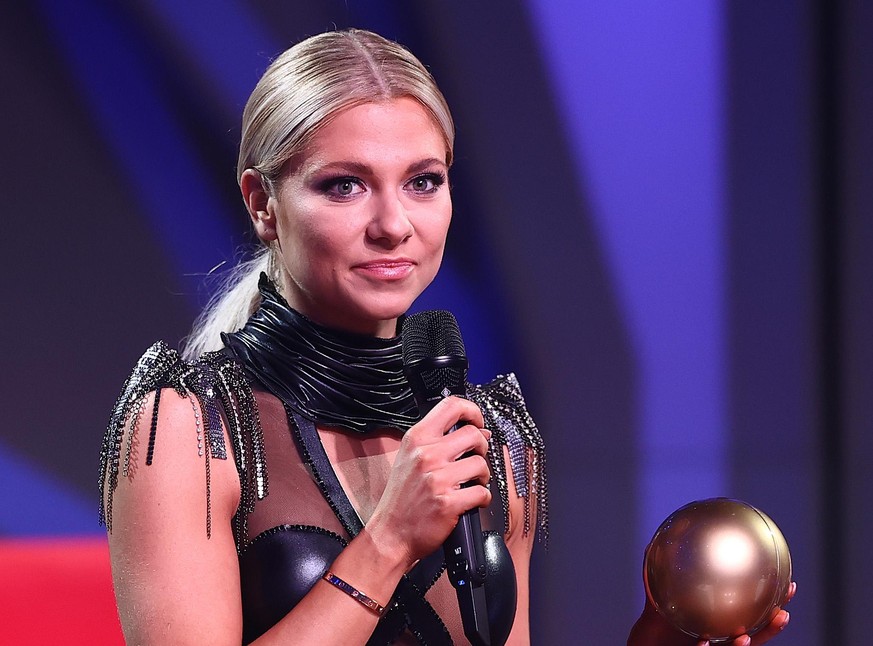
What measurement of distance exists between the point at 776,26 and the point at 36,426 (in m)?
1.59

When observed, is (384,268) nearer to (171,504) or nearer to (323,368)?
(323,368)

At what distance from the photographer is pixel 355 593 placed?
111 centimetres

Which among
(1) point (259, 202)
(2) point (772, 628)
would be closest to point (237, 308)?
(1) point (259, 202)

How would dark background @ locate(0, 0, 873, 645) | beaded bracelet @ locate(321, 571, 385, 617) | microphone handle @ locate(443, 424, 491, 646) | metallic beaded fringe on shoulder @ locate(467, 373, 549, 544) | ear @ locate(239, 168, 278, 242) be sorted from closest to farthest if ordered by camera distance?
microphone handle @ locate(443, 424, 491, 646) → beaded bracelet @ locate(321, 571, 385, 617) → ear @ locate(239, 168, 278, 242) → metallic beaded fringe on shoulder @ locate(467, 373, 549, 544) → dark background @ locate(0, 0, 873, 645)

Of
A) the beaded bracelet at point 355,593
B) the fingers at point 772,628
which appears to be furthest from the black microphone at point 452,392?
the fingers at point 772,628

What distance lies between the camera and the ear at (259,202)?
54.0 inches

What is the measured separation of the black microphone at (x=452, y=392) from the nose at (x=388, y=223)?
0.47 feet

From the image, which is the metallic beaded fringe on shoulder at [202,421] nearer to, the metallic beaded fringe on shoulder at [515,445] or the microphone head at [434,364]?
the microphone head at [434,364]

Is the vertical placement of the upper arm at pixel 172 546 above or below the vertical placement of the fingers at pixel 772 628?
above

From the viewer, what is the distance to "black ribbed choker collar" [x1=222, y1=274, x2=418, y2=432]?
1.35 m

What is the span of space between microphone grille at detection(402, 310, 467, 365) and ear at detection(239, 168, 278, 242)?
0.99ft

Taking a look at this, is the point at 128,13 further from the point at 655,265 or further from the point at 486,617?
the point at 486,617

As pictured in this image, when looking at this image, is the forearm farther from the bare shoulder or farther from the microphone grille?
the microphone grille

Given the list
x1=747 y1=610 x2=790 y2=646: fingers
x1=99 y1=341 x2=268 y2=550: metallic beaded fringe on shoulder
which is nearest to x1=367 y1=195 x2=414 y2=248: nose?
x1=99 y1=341 x2=268 y2=550: metallic beaded fringe on shoulder
